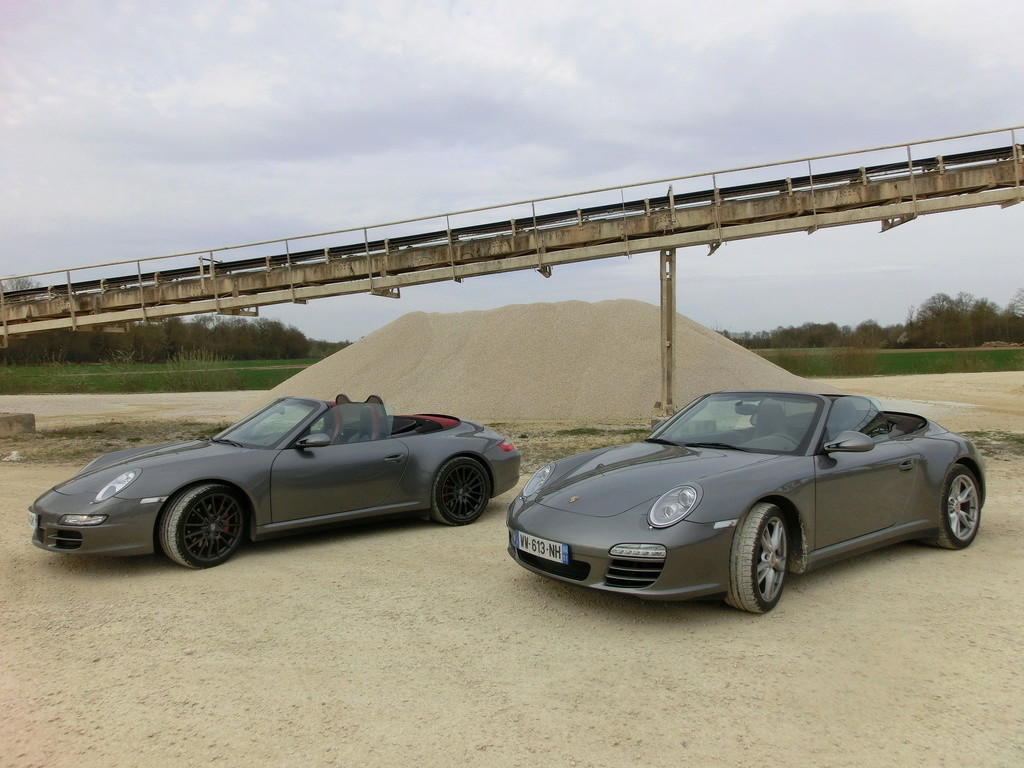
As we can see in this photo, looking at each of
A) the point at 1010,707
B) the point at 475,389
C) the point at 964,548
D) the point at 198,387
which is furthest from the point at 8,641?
the point at 198,387

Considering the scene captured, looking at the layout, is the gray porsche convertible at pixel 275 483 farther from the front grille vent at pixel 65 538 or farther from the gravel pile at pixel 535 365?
the gravel pile at pixel 535 365

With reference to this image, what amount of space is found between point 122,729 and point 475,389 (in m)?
18.9

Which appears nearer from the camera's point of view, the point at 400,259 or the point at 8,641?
the point at 8,641

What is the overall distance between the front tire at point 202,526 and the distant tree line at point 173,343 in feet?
148

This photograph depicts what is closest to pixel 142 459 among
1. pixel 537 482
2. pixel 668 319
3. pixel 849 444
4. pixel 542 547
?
pixel 537 482

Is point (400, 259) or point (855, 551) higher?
point (400, 259)

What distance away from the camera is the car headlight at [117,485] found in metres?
5.24

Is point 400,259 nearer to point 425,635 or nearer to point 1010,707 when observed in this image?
point 425,635

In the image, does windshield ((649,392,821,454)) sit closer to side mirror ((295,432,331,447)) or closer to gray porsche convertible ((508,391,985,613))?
gray porsche convertible ((508,391,985,613))

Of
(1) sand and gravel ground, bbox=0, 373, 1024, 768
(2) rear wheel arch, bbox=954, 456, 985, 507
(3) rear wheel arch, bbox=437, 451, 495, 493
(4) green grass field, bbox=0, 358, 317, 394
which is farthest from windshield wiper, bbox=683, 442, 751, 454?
(4) green grass field, bbox=0, 358, 317, 394

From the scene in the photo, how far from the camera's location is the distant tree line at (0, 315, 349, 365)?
49.8 meters

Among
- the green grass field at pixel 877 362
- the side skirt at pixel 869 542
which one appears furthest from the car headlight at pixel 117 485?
the green grass field at pixel 877 362

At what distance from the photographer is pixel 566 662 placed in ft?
12.1

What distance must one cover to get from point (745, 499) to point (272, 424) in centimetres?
409
